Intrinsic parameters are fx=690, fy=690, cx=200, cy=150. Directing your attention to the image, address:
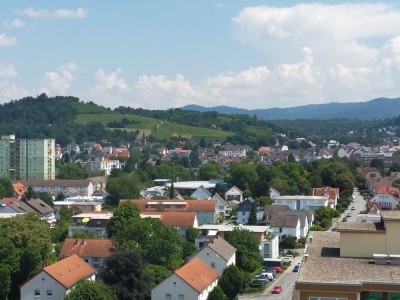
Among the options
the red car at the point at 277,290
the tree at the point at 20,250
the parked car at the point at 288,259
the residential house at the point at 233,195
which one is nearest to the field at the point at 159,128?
the residential house at the point at 233,195

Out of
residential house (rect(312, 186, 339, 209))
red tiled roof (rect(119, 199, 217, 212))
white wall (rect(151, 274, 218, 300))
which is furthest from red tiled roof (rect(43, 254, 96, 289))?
residential house (rect(312, 186, 339, 209))

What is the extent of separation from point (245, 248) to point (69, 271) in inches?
380

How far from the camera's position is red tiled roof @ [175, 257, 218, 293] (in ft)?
81.7

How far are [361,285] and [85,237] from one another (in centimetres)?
2771

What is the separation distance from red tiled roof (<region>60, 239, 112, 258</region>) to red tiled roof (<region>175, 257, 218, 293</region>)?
216 inches

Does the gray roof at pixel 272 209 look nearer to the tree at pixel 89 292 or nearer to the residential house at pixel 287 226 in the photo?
the residential house at pixel 287 226

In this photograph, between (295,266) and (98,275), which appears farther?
(295,266)

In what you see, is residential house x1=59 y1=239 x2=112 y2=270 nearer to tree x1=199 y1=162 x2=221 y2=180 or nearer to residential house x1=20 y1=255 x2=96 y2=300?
residential house x1=20 y1=255 x2=96 y2=300

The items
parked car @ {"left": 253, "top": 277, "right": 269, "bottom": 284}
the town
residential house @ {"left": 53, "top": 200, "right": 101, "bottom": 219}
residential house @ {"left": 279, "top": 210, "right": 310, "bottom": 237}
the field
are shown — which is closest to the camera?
the town

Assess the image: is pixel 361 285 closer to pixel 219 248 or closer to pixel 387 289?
pixel 387 289

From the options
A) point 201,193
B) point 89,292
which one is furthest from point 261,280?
point 201,193

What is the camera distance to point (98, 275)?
25875mm

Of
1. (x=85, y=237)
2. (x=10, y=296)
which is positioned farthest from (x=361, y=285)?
(x=85, y=237)

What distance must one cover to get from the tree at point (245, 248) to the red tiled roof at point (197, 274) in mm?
4379
